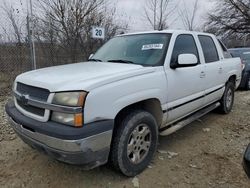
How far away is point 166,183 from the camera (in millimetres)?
2938

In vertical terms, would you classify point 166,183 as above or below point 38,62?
below

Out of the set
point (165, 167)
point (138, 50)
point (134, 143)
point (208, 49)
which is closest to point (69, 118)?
point (134, 143)

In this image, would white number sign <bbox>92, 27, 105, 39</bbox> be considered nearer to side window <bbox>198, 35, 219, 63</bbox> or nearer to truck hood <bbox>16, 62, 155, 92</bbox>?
side window <bbox>198, 35, 219, 63</bbox>

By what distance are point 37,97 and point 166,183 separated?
1775mm

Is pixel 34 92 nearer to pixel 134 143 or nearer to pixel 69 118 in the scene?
pixel 69 118

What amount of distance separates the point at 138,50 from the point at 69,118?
1723 mm

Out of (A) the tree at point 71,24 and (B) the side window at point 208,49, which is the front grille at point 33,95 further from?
(A) the tree at point 71,24

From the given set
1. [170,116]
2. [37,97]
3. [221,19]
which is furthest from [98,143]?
[221,19]

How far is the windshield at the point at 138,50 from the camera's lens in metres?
3.43

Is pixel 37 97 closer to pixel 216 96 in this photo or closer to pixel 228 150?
pixel 228 150

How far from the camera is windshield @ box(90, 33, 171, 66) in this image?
3.43 m

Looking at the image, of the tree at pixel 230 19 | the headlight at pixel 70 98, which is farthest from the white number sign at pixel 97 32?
the tree at pixel 230 19

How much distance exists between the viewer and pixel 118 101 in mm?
2629

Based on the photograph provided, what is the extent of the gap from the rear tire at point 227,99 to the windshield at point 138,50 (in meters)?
2.46
